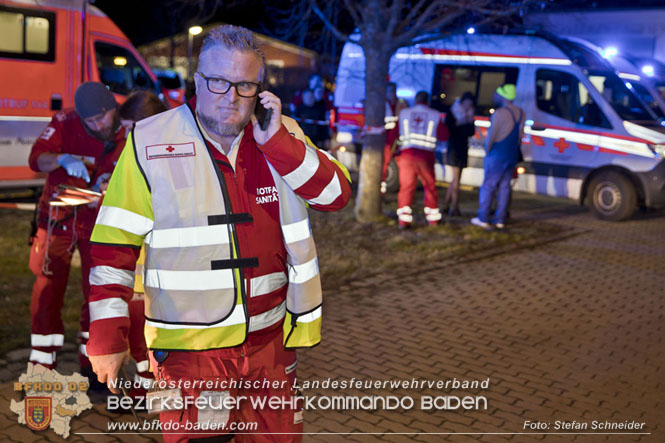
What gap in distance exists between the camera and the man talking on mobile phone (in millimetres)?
2498

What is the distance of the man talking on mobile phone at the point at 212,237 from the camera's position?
250 centimetres

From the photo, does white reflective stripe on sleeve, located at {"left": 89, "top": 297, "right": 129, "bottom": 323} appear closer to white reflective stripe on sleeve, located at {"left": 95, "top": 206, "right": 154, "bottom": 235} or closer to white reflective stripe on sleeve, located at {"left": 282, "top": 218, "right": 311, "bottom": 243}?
white reflective stripe on sleeve, located at {"left": 95, "top": 206, "right": 154, "bottom": 235}

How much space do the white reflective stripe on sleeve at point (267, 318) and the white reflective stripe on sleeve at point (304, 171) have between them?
0.47 meters

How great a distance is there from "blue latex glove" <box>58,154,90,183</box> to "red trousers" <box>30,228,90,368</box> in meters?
0.36

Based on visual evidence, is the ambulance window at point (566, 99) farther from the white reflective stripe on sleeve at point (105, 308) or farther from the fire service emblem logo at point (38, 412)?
the white reflective stripe on sleeve at point (105, 308)

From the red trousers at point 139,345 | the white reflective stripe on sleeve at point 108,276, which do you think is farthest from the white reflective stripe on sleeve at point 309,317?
the red trousers at point 139,345

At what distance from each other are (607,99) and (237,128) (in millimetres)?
10906

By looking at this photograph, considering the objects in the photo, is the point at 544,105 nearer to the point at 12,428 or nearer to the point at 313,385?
the point at 313,385

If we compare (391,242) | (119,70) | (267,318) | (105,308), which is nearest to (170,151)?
(105,308)

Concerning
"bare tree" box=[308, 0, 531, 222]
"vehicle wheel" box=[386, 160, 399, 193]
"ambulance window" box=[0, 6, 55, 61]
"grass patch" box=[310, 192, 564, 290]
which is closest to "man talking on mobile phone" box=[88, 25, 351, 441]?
"grass patch" box=[310, 192, 564, 290]

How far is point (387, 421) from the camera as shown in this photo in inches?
179

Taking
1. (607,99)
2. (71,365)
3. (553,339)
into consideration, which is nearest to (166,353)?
(71,365)

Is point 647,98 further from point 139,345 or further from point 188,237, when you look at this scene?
point 188,237

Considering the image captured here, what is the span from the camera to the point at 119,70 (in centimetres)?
1184
